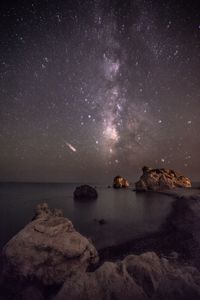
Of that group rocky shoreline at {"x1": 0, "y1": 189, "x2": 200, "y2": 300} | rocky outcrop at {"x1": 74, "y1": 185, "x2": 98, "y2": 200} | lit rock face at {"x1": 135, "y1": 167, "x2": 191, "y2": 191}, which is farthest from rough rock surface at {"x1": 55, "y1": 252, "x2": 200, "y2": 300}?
lit rock face at {"x1": 135, "y1": 167, "x2": 191, "y2": 191}

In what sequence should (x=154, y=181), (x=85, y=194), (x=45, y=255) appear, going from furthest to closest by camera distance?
(x=154, y=181), (x=85, y=194), (x=45, y=255)

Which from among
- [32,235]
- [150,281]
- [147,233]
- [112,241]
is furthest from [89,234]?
[150,281]

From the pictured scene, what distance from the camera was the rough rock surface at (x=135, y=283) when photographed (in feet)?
21.9

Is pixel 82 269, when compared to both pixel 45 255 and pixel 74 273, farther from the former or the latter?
pixel 45 255

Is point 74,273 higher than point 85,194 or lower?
lower

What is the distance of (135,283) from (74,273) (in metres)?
3.48

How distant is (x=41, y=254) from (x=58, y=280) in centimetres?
157

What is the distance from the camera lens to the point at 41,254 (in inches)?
371

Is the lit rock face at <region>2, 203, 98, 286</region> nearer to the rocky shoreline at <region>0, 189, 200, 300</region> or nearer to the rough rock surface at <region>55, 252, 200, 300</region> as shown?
the rocky shoreline at <region>0, 189, 200, 300</region>

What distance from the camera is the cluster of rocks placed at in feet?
22.5

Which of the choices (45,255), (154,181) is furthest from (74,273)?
(154,181)

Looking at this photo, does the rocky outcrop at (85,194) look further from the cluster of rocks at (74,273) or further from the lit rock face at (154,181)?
the cluster of rocks at (74,273)

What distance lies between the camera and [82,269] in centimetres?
956

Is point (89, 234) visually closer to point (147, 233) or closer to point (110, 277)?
point (147, 233)
